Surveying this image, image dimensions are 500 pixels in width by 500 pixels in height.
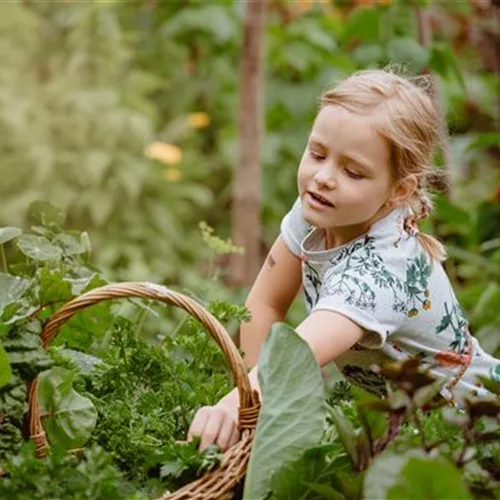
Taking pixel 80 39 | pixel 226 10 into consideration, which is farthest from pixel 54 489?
pixel 80 39

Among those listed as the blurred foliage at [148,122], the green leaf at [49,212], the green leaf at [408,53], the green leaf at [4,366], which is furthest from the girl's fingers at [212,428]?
the blurred foliage at [148,122]

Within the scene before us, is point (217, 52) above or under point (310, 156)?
under

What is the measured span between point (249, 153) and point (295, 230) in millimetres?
1725

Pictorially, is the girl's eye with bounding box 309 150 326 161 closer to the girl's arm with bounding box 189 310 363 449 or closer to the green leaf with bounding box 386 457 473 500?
the girl's arm with bounding box 189 310 363 449

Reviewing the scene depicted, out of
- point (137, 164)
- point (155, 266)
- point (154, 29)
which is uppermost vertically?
point (154, 29)

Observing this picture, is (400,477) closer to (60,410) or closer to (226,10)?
(60,410)

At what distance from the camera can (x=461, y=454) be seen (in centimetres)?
112

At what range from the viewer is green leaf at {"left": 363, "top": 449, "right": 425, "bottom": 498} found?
105 cm

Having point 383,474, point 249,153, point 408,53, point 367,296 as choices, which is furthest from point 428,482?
point 249,153

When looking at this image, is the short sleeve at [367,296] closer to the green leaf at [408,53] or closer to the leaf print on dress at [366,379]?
the leaf print on dress at [366,379]

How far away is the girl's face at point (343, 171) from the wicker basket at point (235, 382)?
0.97 feet

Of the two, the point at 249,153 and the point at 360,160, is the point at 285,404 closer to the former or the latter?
the point at 360,160

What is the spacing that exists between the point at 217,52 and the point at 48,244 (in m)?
2.93

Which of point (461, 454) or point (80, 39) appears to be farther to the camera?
point (80, 39)
